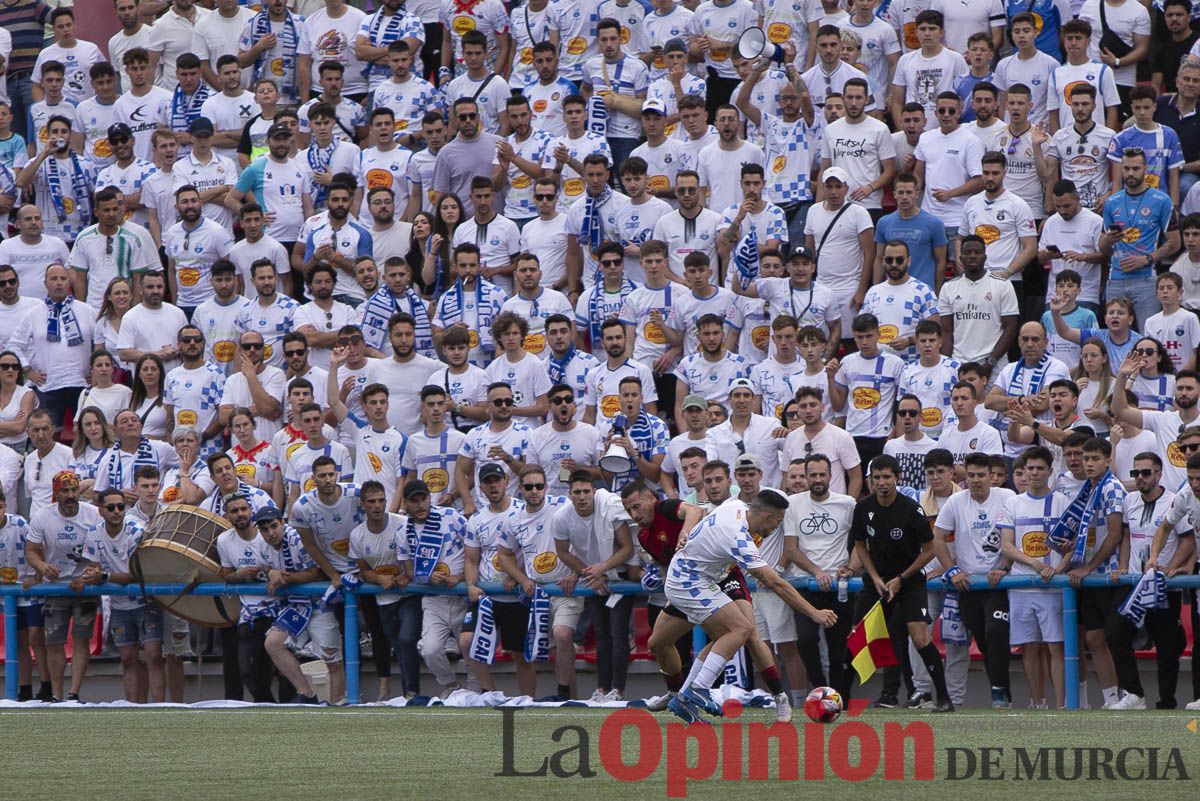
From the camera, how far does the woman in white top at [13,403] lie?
1675 cm

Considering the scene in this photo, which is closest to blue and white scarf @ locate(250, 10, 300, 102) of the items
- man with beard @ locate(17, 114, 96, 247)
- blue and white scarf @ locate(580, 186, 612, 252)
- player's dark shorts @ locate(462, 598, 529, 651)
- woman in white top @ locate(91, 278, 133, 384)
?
man with beard @ locate(17, 114, 96, 247)

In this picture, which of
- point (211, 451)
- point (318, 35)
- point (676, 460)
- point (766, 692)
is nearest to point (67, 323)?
point (211, 451)

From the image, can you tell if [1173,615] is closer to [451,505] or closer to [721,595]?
[721,595]

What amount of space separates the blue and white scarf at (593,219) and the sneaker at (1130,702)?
6855 mm

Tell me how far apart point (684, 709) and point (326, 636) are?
472 cm

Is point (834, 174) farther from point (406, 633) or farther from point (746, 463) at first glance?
point (406, 633)

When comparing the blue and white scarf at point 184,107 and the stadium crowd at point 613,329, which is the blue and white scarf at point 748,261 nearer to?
the stadium crowd at point 613,329

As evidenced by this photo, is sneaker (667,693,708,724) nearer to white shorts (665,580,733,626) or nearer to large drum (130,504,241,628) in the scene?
white shorts (665,580,733,626)

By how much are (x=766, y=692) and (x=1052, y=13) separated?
27.5ft

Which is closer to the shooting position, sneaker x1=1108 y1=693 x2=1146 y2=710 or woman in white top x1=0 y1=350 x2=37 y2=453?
sneaker x1=1108 y1=693 x2=1146 y2=710

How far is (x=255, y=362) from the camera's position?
16.5m

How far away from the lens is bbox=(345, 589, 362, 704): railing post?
14305 mm

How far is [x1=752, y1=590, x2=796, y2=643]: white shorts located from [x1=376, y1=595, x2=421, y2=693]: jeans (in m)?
2.78

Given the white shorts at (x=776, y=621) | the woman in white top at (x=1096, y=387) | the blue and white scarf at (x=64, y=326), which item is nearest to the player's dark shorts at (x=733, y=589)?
the white shorts at (x=776, y=621)
